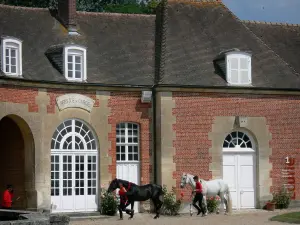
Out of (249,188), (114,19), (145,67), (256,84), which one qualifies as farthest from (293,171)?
(114,19)

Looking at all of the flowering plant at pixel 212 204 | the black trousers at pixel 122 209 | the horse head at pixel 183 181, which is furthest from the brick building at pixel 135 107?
the black trousers at pixel 122 209

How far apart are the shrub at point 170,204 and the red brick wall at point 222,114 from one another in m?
0.62

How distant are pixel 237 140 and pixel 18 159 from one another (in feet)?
24.6

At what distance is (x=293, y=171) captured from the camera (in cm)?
2561

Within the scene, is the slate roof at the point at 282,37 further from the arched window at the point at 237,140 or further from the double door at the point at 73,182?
the double door at the point at 73,182

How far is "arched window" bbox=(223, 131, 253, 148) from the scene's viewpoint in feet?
82.4

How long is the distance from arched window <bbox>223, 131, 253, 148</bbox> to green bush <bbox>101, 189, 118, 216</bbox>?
174 inches

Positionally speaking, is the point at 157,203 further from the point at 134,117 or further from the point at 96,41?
the point at 96,41

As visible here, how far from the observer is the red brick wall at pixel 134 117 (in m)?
24.1

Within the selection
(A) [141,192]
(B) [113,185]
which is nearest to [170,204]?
(A) [141,192]

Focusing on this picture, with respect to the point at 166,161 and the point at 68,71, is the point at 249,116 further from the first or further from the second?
the point at 68,71

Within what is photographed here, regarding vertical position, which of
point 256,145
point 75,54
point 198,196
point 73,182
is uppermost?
point 75,54

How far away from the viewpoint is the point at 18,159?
2386 centimetres

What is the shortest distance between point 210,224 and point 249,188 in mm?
5322
